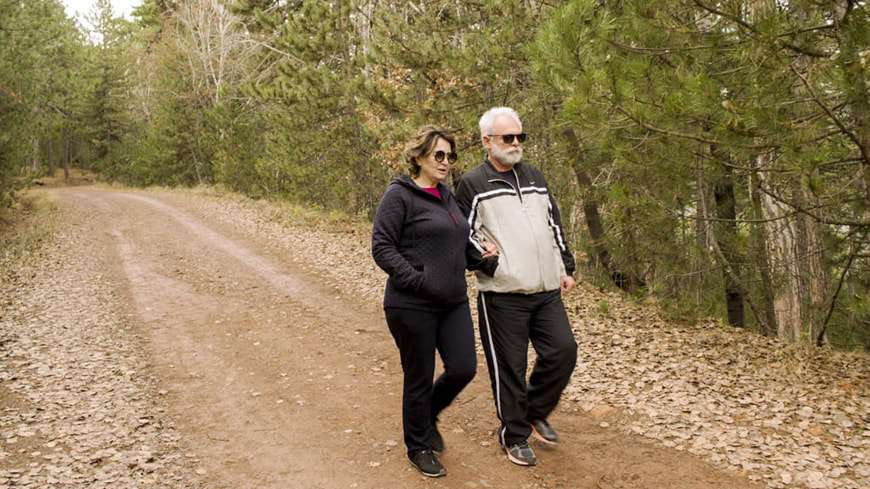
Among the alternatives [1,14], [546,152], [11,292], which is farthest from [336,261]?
[1,14]

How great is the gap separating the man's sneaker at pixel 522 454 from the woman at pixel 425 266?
24.0 inches

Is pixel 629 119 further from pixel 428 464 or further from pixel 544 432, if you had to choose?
pixel 428 464

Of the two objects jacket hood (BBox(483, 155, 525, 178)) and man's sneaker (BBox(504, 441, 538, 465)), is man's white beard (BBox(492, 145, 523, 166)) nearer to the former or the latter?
jacket hood (BBox(483, 155, 525, 178))

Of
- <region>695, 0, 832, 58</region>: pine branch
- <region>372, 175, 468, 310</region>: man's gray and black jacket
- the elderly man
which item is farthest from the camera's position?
<region>695, 0, 832, 58</region>: pine branch

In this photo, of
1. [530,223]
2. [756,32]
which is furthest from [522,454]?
[756,32]

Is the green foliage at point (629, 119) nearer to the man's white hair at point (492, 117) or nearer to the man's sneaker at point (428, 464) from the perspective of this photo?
the man's white hair at point (492, 117)

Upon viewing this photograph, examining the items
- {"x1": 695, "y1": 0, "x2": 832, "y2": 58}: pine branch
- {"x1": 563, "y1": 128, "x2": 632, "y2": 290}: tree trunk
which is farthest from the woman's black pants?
{"x1": 563, "y1": 128, "x2": 632, "y2": 290}: tree trunk

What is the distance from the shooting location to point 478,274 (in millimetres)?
4180

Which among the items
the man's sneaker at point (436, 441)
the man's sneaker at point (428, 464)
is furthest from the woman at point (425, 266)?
the man's sneaker at point (436, 441)

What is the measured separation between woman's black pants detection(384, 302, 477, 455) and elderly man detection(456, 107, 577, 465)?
22 cm

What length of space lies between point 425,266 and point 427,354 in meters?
0.55

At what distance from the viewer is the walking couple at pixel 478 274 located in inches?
152

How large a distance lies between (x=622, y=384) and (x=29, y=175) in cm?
1778

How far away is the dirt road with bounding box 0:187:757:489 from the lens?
168 inches
